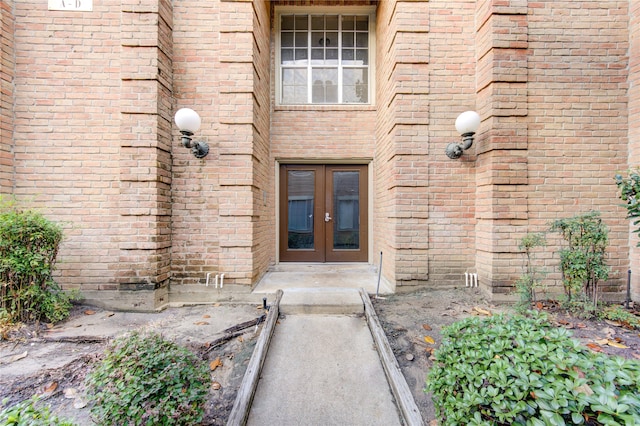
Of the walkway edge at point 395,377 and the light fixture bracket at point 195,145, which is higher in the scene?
the light fixture bracket at point 195,145

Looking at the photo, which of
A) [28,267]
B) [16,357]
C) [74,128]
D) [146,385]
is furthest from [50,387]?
[74,128]

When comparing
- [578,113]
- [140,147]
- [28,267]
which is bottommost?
[28,267]

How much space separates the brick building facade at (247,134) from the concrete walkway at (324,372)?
1.08 metres

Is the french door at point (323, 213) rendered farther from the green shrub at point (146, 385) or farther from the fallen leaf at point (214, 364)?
the green shrub at point (146, 385)

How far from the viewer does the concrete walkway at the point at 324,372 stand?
1.97m

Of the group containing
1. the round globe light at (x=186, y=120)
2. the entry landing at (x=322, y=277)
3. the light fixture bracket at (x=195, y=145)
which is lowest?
the entry landing at (x=322, y=277)

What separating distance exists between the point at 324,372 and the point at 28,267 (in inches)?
139

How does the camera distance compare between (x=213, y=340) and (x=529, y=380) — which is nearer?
(x=529, y=380)

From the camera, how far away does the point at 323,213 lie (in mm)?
5336

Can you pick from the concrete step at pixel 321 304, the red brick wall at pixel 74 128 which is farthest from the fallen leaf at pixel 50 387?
the concrete step at pixel 321 304

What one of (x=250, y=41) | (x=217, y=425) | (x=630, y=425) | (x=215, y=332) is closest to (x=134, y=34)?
(x=250, y=41)

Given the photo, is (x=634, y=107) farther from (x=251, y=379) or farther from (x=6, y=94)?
(x=6, y=94)

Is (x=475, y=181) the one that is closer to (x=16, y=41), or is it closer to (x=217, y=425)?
(x=217, y=425)

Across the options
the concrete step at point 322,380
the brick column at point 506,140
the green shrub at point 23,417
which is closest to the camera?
the green shrub at point 23,417
